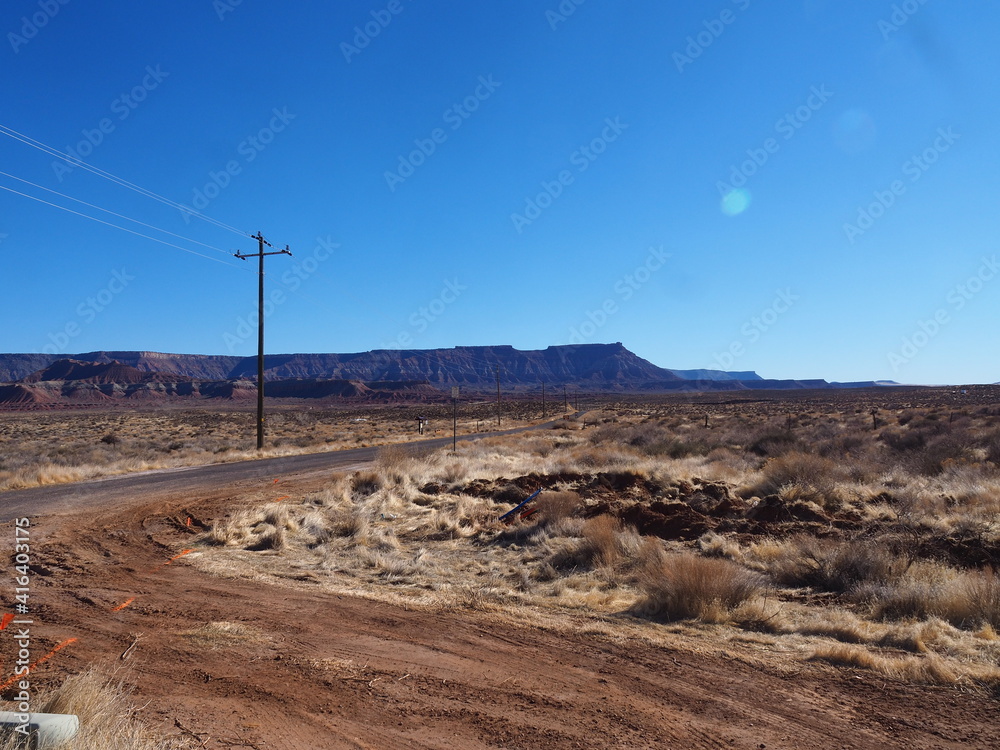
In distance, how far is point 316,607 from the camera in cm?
789

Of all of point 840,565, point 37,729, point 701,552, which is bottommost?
point 701,552

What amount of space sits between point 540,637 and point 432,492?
1153 cm

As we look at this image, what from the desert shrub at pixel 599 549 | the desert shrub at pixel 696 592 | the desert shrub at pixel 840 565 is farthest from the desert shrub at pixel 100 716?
the desert shrub at pixel 840 565

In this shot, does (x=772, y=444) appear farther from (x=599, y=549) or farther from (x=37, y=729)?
(x=37, y=729)

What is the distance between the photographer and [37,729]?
3.74 meters

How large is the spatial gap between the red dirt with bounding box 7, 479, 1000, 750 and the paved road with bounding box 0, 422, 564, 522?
7.81 metres

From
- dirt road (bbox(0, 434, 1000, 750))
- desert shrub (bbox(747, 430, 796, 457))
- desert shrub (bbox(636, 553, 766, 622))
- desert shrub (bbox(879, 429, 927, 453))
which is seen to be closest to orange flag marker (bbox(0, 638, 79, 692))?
dirt road (bbox(0, 434, 1000, 750))

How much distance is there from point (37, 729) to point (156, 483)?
17.0 meters

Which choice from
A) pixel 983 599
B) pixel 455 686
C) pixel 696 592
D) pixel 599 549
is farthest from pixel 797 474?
pixel 455 686

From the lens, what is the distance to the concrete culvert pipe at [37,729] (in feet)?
12.1

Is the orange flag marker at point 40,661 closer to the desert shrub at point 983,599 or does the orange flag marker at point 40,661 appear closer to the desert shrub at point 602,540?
the desert shrub at point 602,540

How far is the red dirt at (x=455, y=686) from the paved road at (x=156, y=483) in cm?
781

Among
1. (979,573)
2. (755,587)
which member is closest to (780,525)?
(979,573)

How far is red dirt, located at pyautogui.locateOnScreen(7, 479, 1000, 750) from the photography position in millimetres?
4723
